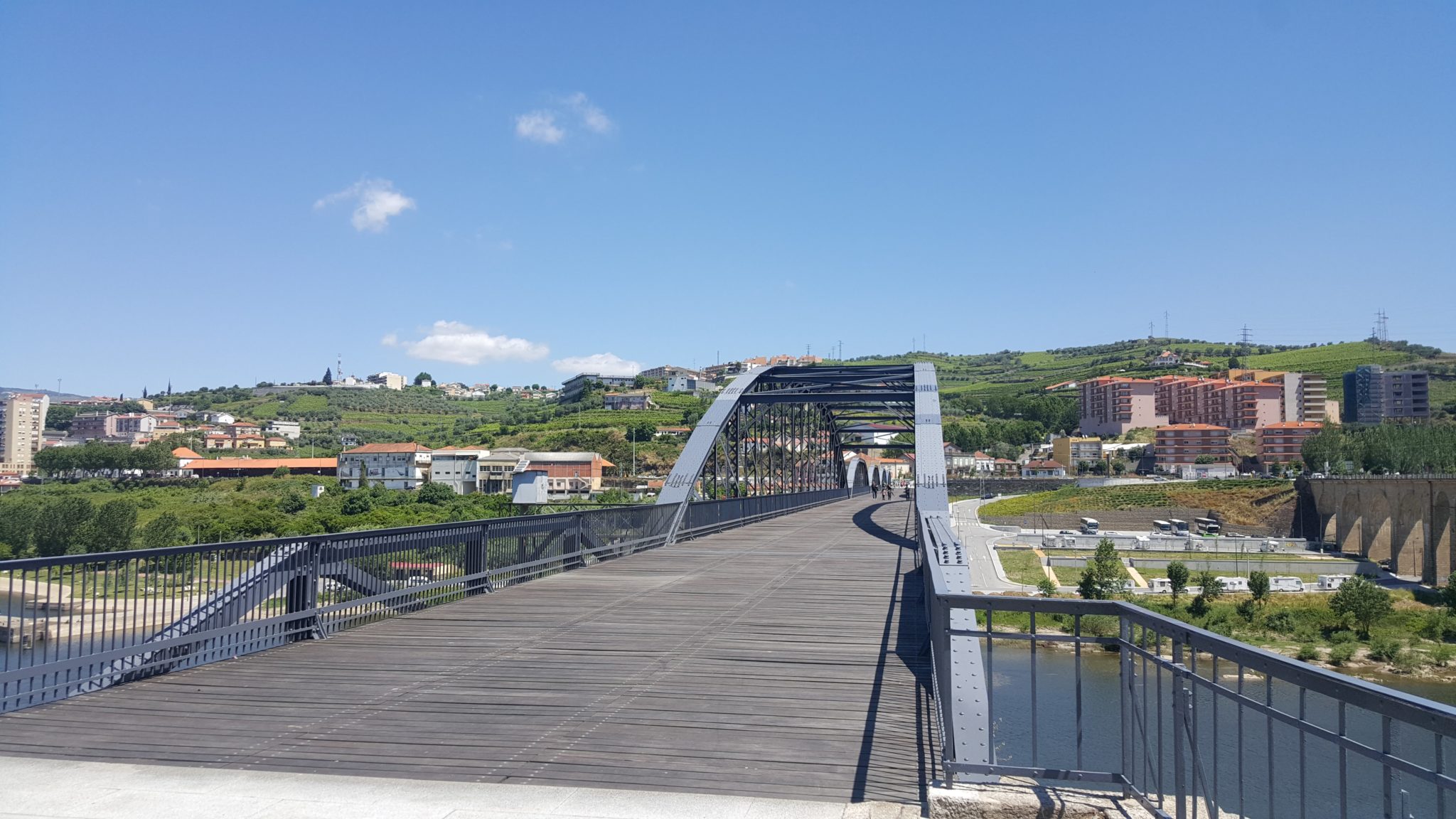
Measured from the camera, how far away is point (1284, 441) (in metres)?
119

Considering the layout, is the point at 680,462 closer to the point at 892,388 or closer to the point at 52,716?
the point at 892,388

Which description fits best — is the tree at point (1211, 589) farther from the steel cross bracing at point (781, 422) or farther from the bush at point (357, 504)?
the bush at point (357, 504)

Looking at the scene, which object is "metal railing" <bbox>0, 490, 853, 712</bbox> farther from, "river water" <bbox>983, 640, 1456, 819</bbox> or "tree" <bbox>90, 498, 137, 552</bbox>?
"tree" <bbox>90, 498, 137, 552</bbox>

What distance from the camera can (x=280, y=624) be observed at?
28.0 feet

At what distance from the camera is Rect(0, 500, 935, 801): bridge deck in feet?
16.6

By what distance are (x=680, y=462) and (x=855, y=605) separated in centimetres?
1157

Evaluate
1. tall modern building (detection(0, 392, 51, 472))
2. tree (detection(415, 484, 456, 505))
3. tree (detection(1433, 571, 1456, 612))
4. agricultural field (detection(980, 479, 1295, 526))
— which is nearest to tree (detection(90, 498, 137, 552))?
tree (detection(1433, 571, 1456, 612))

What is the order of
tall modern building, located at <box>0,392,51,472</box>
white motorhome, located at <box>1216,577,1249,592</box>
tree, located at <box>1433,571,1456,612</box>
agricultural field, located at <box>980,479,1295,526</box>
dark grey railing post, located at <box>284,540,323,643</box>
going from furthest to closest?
tall modern building, located at <box>0,392,51,472</box> → agricultural field, located at <box>980,479,1295,526</box> → white motorhome, located at <box>1216,577,1249,592</box> → tree, located at <box>1433,571,1456,612</box> → dark grey railing post, located at <box>284,540,323,643</box>

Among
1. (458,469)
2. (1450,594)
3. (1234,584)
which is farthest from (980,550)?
(458,469)

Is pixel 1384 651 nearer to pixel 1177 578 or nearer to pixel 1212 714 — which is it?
pixel 1177 578

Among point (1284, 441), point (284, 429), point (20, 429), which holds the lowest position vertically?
point (1284, 441)

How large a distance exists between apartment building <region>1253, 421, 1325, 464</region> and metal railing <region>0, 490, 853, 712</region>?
409 feet

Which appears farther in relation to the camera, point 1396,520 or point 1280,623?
point 1396,520

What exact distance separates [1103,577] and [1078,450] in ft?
316
